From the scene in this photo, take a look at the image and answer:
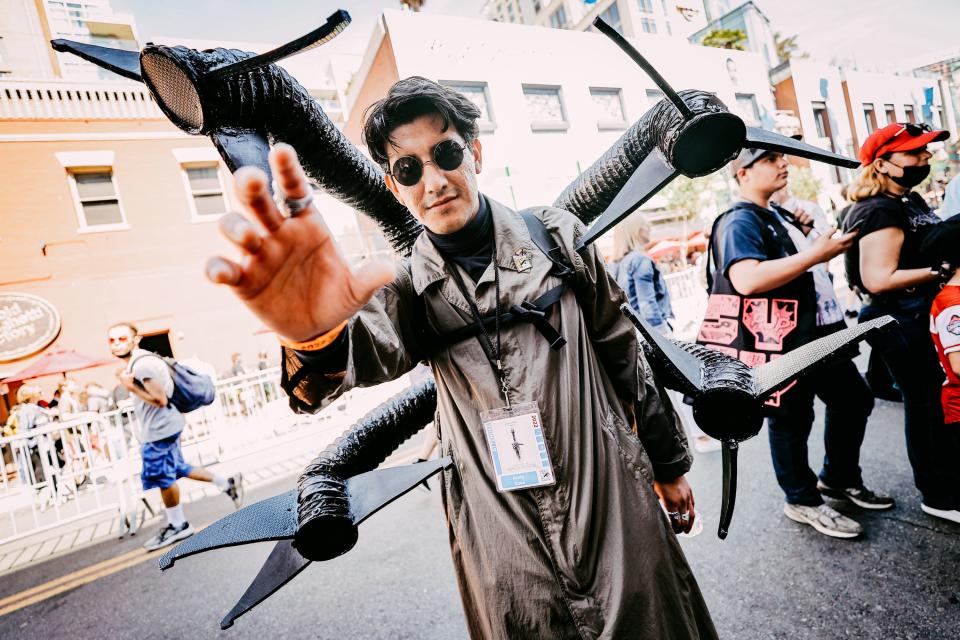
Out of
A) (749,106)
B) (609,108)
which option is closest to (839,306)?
(609,108)

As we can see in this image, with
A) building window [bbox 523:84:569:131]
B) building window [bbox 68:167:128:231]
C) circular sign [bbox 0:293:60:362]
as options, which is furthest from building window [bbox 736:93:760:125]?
circular sign [bbox 0:293:60:362]

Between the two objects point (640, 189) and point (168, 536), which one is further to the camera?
point (168, 536)

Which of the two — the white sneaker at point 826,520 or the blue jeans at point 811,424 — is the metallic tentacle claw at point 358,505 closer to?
the blue jeans at point 811,424

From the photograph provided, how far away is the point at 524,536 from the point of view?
4.00 feet

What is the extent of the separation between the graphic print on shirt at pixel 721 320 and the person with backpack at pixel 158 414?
15.3 ft

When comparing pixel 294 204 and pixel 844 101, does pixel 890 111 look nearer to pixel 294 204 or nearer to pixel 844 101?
pixel 844 101

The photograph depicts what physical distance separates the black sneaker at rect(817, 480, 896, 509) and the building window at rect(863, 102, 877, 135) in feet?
111

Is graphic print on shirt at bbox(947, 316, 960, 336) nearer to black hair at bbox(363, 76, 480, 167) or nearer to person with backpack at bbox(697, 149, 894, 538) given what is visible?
person with backpack at bbox(697, 149, 894, 538)

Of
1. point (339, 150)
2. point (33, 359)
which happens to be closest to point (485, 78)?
point (33, 359)

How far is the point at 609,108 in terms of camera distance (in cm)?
1805

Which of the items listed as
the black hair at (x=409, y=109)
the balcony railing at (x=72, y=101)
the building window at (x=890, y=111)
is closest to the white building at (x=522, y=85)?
the balcony railing at (x=72, y=101)

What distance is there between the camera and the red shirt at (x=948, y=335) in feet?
7.03

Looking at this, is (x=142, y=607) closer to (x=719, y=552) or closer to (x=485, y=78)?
(x=719, y=552)

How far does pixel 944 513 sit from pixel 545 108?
54.5ft
